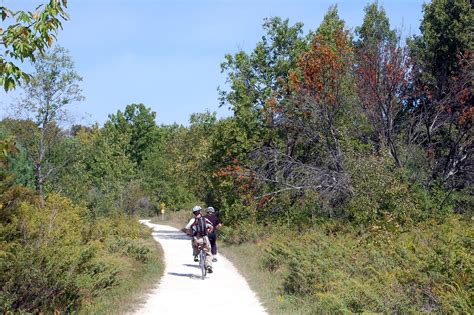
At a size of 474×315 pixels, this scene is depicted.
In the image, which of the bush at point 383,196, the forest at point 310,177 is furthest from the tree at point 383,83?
the bush at point 383,196

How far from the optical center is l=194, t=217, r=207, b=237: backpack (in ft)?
55.5

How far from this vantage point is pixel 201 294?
13750mm

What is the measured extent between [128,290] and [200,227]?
12.1ft

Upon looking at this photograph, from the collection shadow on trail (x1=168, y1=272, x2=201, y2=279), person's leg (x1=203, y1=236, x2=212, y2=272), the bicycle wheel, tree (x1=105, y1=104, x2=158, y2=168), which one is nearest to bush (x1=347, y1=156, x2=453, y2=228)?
person's leg (x1=203, y1=236, x2=212, y2=272)

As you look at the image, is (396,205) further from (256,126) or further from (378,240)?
(256,126)

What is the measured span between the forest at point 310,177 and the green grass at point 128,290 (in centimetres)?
29

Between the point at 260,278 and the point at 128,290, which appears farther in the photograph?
the point at 260,278

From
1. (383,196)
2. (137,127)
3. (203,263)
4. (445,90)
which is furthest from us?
(137,127)

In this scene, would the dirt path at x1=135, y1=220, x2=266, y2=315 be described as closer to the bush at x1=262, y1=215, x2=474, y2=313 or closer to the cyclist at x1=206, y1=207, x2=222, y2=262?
the cyclist at x1=206, y1=207, x2=222, y2=262

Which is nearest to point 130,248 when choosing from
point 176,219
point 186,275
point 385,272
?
point 186,275

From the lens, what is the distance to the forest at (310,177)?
31.0 ft

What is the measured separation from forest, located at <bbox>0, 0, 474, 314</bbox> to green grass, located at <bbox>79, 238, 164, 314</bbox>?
289mm

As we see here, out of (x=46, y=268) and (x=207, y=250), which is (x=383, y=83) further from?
(x=46, y=268)

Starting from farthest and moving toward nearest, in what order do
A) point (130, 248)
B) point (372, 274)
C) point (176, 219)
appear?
point (176, 219) < point (130, 248) < point (372, 274)
